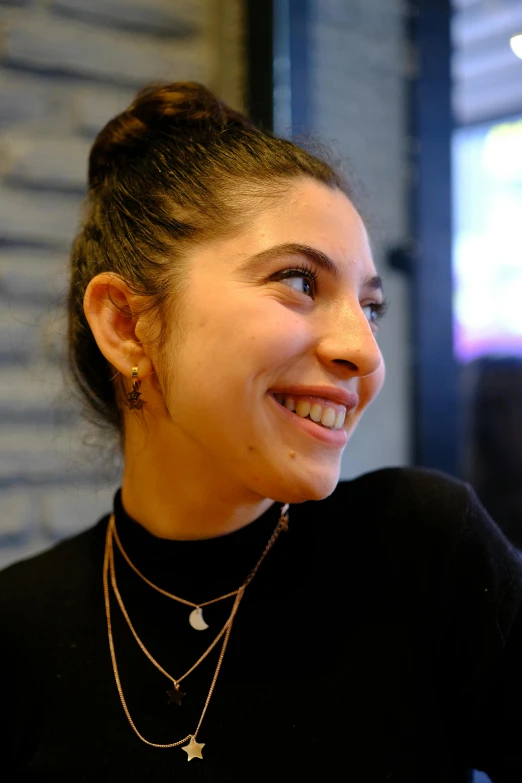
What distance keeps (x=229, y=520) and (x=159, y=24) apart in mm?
986

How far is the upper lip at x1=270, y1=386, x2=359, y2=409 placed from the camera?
0.99m

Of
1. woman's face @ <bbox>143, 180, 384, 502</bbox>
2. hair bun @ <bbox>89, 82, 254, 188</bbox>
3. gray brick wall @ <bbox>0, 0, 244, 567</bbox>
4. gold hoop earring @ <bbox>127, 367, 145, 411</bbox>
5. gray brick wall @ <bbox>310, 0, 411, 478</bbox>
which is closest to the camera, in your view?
woman's face @ <bbox>143, 180, 384, 502</bbox>

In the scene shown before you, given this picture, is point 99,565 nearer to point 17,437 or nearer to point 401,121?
point 17,437

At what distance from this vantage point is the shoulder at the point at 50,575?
1185mm

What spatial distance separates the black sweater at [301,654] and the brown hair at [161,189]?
0.89ft

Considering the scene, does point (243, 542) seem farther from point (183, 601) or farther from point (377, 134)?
point (377, 134)

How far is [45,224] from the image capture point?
1.49 metres

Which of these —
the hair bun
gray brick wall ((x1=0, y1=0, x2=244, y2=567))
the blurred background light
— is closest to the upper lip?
the hair bun

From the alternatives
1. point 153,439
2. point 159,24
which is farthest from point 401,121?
point 153,439

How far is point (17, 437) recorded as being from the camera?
4.87 ft

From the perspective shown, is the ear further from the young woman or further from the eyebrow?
the eyebrow

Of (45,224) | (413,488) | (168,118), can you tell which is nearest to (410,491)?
(413,488)

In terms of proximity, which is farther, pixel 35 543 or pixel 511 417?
pixel 511 417

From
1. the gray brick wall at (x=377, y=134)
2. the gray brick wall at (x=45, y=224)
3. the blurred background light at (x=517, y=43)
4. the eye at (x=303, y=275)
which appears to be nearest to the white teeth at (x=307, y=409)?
the eye at (x=303, y=275)
